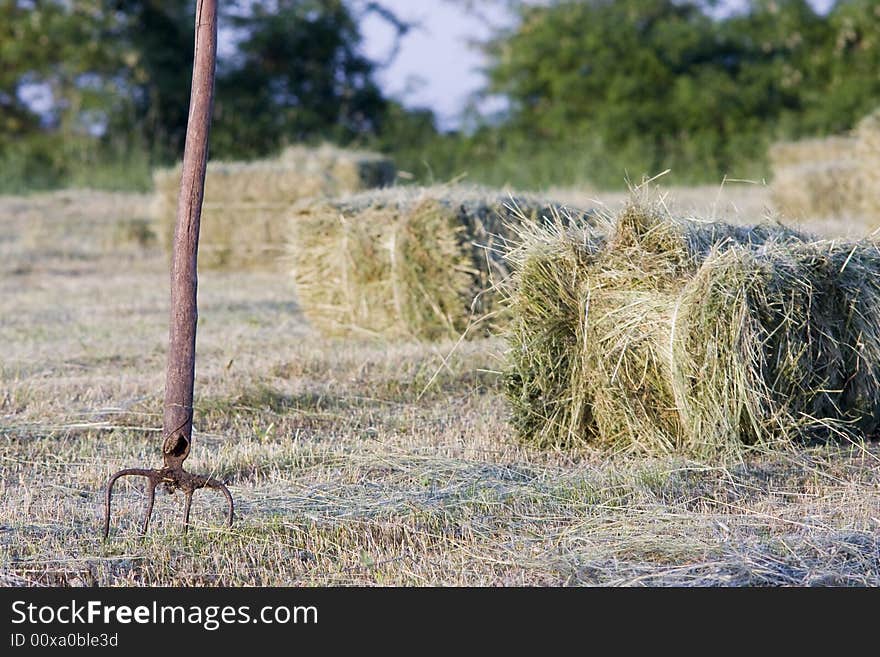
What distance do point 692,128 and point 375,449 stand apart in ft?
63.2

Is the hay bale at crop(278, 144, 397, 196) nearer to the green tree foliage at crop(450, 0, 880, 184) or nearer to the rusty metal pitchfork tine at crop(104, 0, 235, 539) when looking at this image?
the green tree foliage at crop(450, 0, 880, 184)

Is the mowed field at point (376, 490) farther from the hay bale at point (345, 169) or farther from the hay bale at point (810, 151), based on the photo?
the hay bale at point (810, 151)

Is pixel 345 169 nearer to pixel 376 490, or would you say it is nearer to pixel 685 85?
pixel 376 490

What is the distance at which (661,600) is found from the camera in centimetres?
327

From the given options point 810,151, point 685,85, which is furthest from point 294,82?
point 810,151

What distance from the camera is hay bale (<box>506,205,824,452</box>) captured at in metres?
4.86

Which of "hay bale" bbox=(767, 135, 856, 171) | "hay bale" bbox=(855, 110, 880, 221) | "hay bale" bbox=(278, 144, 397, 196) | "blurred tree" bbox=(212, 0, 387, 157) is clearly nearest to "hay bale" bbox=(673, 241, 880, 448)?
"hay bale" bbox=(855, 110, 880, 221)

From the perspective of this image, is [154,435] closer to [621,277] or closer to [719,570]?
[621,277]

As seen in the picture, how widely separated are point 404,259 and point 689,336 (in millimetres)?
3482

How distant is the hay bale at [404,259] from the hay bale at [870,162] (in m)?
5.74

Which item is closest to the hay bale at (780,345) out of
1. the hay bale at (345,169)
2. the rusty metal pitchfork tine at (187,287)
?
the rusty metal pitchfork tine at (187,287)

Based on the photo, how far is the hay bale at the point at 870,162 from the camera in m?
12.2

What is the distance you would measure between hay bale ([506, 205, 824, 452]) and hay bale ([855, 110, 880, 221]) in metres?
7.73

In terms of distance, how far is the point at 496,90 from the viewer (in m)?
25.5
